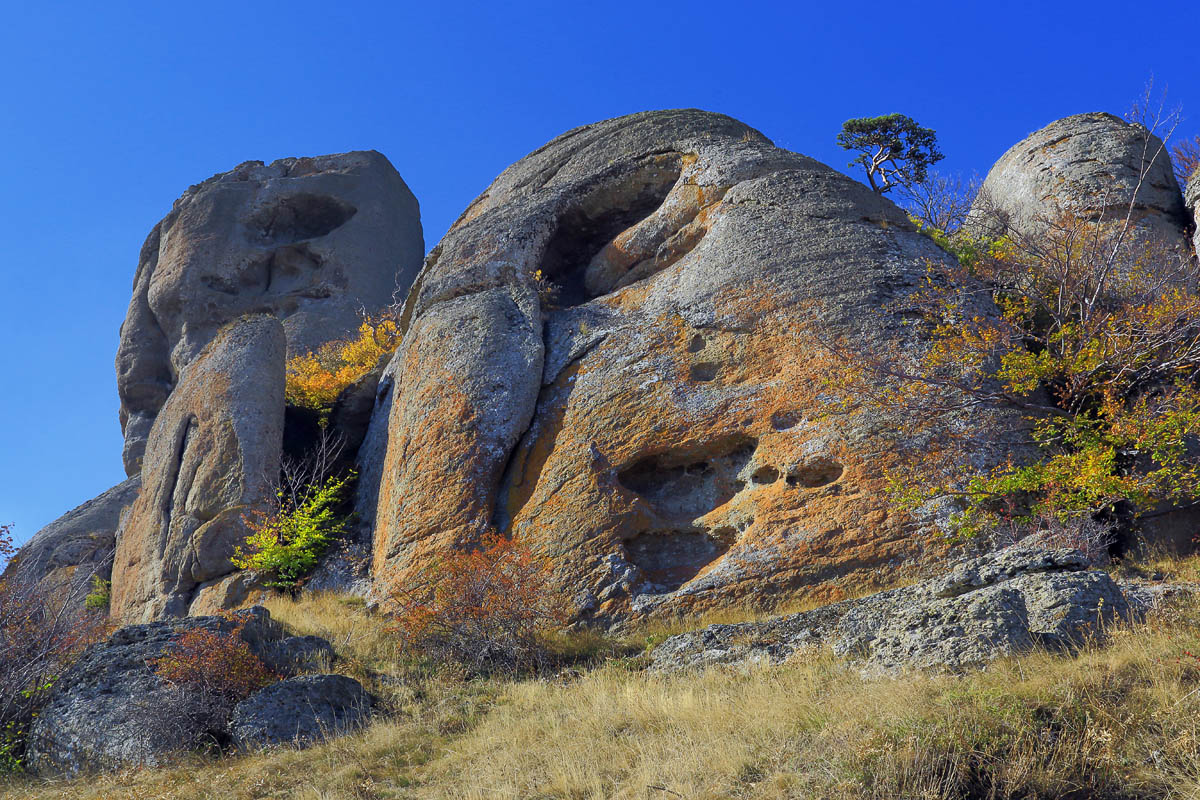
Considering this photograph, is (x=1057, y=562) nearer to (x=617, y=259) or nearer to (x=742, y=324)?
(x=742, y=324)

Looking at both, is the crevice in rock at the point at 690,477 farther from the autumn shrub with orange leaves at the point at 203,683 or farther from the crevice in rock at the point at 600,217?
the crevice in rock at the point at 600,217

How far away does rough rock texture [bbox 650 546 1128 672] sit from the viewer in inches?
296

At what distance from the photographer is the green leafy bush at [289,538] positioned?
14297mm

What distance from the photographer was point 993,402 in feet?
39.2

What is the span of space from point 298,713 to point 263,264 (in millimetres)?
22238

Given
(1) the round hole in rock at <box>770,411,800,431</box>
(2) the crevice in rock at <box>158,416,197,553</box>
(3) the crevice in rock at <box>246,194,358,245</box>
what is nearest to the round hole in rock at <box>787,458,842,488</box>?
(1) the round hole in rock at <box>770,411,800,431</box>

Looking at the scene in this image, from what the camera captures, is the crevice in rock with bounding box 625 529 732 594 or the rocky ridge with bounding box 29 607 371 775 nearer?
the rocky ridge with bounding box 29 607 371 775

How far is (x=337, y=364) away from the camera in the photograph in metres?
23.9

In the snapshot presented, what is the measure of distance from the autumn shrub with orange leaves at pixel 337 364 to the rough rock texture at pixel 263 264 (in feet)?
5.17

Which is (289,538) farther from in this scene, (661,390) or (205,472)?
(661,390)

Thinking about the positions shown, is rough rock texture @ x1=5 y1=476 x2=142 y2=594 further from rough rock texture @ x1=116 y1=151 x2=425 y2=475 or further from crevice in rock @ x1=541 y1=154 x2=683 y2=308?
crevice in rock @ x1=541 y1=154 x2=683 y2=308

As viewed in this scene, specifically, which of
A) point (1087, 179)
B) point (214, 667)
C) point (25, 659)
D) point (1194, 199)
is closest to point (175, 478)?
point (25, 659)

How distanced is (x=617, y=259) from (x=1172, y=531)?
870cm

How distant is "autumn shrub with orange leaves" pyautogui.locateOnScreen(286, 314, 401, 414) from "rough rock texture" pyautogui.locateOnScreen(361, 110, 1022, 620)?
168 centimetres
